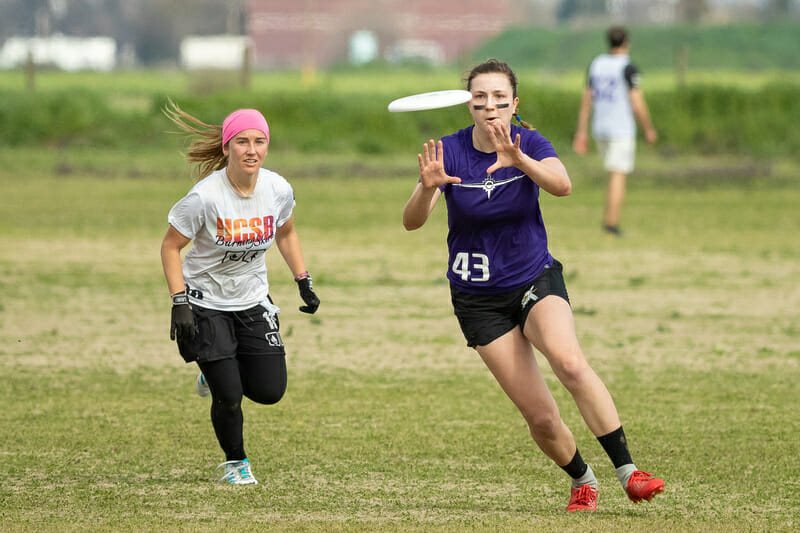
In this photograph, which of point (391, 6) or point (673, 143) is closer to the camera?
point (673, 143)

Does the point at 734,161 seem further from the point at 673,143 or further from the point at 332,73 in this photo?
the point at 332,73

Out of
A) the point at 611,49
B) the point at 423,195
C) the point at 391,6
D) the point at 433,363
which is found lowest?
the point at 433,363

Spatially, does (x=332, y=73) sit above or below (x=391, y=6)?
below

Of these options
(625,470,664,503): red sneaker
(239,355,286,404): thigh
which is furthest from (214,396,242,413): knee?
(625,470,664,503): red sneaker

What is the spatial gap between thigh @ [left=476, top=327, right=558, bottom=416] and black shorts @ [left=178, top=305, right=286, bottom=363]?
118cm

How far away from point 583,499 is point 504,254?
3.73 ft

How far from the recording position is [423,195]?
5.47 meters

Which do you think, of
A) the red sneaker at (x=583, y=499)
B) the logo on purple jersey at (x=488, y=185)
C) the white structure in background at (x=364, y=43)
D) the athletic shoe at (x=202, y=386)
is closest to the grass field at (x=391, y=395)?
the red sneaker at (x=583, y=499)

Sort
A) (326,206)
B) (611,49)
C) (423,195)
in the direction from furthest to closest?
(326,206) < (611,49) < (423,195)

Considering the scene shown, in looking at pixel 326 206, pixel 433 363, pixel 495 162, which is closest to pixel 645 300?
pixel 433 363

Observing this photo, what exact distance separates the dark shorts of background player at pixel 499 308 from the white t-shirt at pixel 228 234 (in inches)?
42.7

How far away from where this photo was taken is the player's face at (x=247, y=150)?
589cm

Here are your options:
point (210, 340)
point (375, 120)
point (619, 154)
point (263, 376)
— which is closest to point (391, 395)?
point (263, 376)

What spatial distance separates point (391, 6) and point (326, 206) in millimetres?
67184
